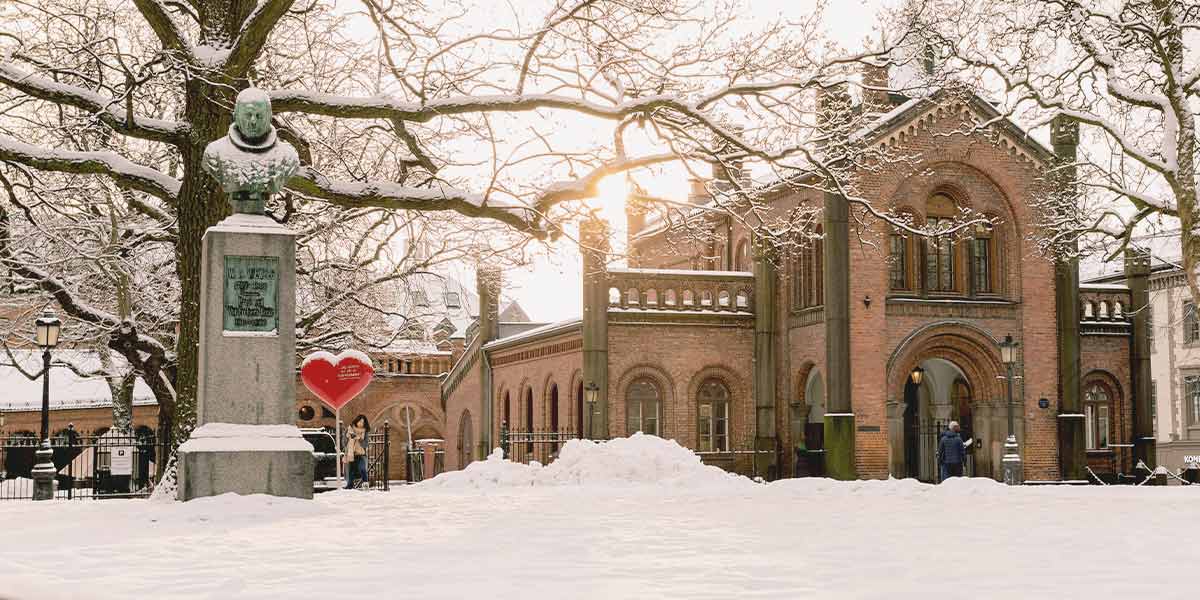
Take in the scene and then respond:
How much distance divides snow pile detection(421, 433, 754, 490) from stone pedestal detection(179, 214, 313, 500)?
597 centimetres

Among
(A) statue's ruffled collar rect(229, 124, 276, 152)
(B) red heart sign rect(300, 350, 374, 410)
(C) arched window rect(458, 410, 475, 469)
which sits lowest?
(C) arched window rect(458, 410, 475, 469)

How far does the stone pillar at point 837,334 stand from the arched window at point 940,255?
2826mm

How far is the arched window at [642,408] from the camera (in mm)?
32031

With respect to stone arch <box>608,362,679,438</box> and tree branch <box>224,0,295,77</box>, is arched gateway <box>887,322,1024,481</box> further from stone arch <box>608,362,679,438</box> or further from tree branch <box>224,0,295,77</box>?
tree branch <box>224,0,295,77</box>

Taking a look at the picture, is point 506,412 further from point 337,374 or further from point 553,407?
point 337,374

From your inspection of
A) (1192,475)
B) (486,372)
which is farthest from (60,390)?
(1192,475)

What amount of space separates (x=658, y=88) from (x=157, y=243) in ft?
41.8

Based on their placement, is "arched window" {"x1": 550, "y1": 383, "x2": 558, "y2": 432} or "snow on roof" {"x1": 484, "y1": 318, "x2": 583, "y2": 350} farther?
"arched window" {"x1": 550, "y1": 383, "x2": 558, "y2": 432}

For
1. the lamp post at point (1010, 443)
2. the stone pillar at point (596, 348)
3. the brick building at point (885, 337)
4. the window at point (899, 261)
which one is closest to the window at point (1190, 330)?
the brick building at point (885, 337)

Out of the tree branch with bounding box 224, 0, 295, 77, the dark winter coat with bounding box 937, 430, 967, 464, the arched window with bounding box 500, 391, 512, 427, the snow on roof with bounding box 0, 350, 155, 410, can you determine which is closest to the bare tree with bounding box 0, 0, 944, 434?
the tree branch with bounding box 224, 0, 295, 77

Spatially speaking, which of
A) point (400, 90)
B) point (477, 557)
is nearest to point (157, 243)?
point (400, 90)

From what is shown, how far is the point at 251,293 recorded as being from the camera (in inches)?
476

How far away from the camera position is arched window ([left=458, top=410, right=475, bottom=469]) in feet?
146

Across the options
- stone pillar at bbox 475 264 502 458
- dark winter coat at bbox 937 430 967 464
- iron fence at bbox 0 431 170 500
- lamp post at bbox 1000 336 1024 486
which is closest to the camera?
iron fence at bbox 0 431 170 500
